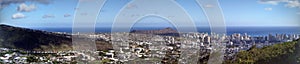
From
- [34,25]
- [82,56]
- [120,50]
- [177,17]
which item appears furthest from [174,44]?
[34,25]

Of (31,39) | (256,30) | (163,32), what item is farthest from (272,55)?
(31,39)

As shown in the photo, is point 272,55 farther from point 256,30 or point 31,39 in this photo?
point 31,39

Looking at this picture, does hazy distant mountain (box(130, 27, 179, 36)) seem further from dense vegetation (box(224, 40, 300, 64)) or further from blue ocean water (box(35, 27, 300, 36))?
dense vegetation (box(224, 40, 300, 64))

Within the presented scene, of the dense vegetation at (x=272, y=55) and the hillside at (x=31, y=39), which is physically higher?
the hillside at (x=31, y=39)

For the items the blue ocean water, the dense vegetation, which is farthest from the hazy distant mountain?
the dense vegetation

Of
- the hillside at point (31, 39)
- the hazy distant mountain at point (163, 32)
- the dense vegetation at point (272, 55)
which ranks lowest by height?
the dense vegetation at point (272, 55)

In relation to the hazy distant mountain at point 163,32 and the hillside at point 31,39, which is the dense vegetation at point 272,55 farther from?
the hillside at point 31,39

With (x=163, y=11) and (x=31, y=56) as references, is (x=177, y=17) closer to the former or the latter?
(x=163, y=11)

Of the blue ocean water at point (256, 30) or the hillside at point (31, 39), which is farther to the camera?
the hillside at point (31, 39)

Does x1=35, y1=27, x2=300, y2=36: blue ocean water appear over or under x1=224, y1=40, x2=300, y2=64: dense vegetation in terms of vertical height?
over

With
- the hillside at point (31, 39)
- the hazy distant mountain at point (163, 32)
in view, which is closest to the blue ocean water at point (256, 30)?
the hazy distant mountain at point (163, 32)
